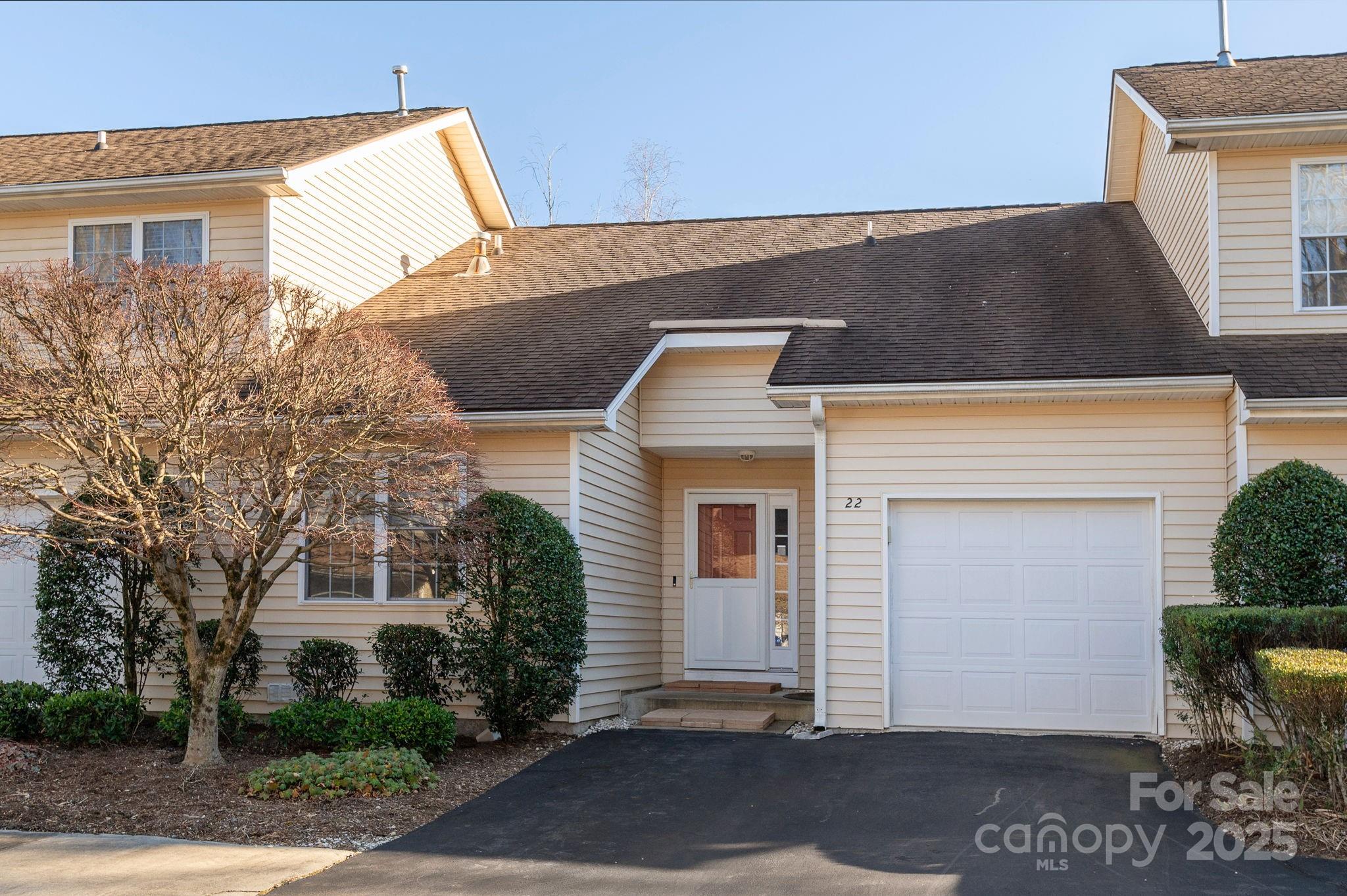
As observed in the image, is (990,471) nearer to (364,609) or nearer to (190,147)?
(364,609)

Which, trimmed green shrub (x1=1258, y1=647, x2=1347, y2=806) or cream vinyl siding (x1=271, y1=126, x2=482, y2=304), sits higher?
cream vinyl siding (x1=271, y1=126, x2=482, y2=304)

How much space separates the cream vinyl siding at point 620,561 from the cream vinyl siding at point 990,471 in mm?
2170

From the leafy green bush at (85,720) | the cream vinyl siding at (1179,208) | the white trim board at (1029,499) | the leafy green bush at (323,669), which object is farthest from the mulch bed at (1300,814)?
the leafy green bush at (85,720)

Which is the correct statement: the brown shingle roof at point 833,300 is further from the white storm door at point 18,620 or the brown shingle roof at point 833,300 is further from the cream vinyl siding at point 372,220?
the white storm door at point 18,620

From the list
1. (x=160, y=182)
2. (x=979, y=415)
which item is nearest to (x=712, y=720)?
(x=979, y=415)

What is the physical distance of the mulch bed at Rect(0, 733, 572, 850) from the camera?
729 centimetres

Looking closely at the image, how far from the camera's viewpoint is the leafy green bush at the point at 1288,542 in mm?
8883

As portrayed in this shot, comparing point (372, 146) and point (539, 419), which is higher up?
point (372, 146)

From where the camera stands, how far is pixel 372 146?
544 inches

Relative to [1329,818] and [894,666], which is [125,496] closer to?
[894,666]

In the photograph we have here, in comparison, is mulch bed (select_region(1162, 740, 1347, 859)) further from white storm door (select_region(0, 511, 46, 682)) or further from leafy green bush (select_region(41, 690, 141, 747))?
white storm door (select_region(0, 511, 46, 682))

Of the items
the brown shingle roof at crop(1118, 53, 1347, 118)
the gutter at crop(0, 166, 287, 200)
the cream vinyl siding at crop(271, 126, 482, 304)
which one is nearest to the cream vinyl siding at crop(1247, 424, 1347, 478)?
the brown shingle roof at crop(1118, 53, 1347, 118)

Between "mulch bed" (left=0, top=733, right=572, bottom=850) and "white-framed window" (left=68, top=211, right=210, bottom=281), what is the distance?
5.22 m

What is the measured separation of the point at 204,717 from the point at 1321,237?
33.1 ft
